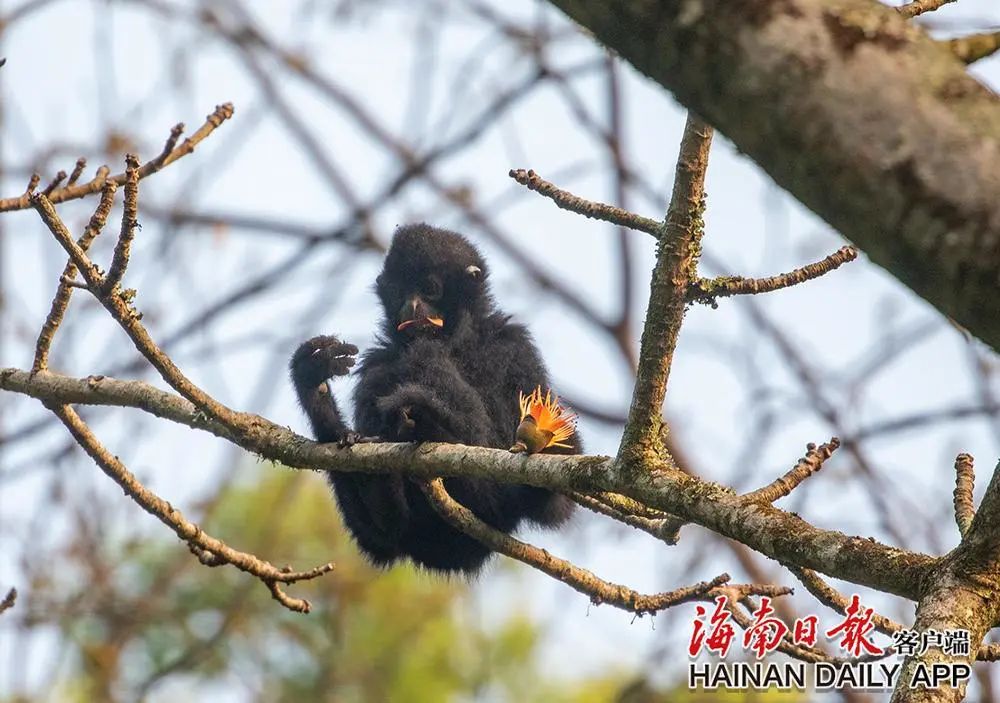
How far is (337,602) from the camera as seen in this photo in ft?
40.4

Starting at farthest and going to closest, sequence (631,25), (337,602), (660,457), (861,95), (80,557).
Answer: (337,602) → (80,557) → (660,457) → (631,25) → (861,95)

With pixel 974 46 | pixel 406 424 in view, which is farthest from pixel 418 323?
pixel 974 46

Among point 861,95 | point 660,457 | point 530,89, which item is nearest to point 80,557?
point 530,89

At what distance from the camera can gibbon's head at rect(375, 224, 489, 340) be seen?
5957 mm

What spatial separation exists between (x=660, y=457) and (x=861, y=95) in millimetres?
1711

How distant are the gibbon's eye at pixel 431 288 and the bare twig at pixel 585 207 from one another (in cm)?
265

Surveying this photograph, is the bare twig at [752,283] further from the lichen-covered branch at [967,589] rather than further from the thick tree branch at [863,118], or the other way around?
the thick tree branch at [863,118]

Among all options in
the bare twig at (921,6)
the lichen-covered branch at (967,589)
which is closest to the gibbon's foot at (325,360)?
the bare twig at (921,6)

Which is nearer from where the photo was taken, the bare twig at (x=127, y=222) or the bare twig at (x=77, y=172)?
the bare twig at (x=127, y=222)

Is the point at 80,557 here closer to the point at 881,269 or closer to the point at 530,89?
the point at 530,89

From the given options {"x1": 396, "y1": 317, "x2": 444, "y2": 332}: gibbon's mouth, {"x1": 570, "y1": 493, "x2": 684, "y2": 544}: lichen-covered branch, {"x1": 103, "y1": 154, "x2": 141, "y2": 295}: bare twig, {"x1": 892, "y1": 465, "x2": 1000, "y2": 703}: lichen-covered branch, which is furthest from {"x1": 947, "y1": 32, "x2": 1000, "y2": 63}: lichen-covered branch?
{"x1": 396, "y1": 317, "x2": 444, "y2": 332}: gibbon's mouth

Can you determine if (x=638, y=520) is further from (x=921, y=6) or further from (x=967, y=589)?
(x=921, y=6)

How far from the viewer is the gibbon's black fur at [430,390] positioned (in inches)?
191

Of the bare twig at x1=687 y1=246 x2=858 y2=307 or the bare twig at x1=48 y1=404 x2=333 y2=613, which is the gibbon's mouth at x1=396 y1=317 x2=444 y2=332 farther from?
the bare twig at x1=687 y1=246 x2=858 y2=307
